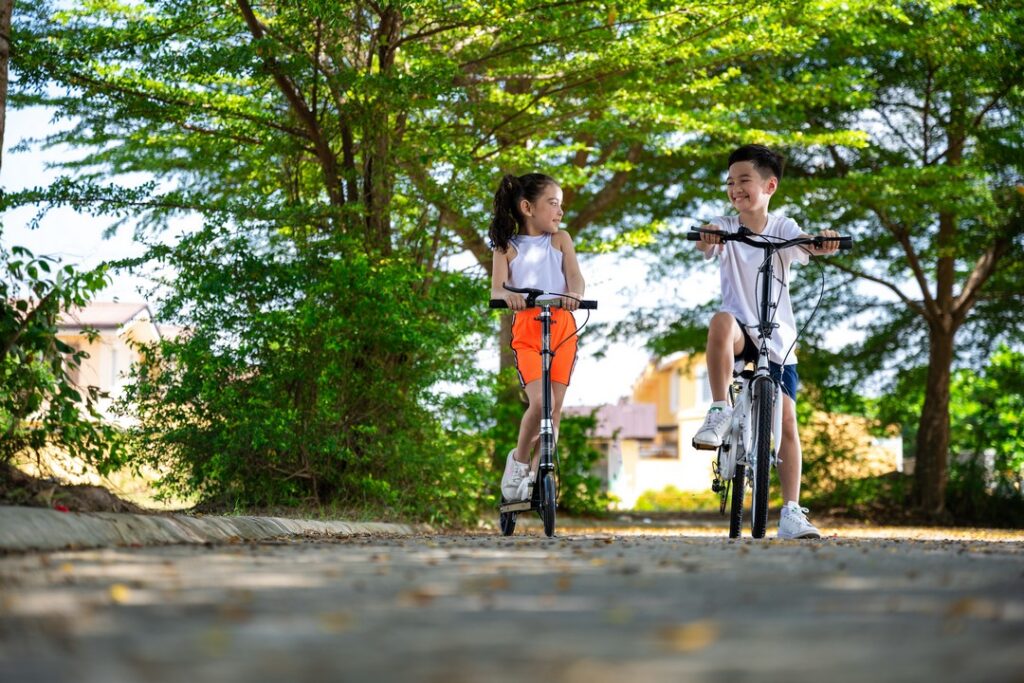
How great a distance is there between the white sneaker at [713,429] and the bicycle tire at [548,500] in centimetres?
86

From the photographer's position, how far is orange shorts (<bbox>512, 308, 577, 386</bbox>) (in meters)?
6.66

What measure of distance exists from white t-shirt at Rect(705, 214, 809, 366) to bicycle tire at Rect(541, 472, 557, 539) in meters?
1.29

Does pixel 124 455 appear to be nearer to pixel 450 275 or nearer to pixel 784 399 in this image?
pixel 784 399

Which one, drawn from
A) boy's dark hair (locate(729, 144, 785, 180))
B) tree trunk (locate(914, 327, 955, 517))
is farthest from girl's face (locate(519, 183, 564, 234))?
tree trunk (locate(914, 327, 955, 517))

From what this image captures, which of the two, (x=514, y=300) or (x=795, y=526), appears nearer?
(x=795, y=526)

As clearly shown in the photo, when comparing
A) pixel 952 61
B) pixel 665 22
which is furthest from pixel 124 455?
pixel 952 61

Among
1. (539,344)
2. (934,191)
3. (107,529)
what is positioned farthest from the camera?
(934,191)

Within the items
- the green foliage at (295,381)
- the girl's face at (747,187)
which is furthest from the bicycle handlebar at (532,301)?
the green foliage at (295,381)

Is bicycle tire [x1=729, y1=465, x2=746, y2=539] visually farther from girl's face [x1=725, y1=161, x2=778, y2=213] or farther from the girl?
A: girl's face [x1=725, y1=161, x2=778, y2=213]

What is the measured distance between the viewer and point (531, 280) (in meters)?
6.78

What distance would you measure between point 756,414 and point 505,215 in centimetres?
186

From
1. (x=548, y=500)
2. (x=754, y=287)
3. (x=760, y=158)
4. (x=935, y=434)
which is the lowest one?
(x=548, y=500)

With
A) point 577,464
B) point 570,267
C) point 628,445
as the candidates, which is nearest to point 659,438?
point 628,445

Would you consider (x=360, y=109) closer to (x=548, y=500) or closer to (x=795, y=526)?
(x=548, y=500)
